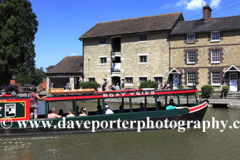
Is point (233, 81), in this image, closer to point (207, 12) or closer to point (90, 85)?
point (207, 12)

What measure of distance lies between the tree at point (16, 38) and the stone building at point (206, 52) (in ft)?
58.0

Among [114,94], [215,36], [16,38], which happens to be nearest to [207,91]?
[215,36]

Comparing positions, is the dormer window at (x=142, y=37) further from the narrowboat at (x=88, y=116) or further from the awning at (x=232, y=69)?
the narrowboat at (x=88, y=116)

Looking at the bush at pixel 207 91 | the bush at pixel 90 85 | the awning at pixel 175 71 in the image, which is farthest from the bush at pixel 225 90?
the bush at pixel 90 85

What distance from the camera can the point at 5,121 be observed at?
11.2m

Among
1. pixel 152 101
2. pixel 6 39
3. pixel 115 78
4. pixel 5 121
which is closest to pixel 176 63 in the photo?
pixel 115 78

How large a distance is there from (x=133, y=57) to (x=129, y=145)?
75.9 ft

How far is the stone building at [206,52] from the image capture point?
26.9 m

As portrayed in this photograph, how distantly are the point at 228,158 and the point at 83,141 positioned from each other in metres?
5.89

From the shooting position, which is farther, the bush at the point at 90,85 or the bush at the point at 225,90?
the bush at the point at 90,85

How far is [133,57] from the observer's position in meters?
32.6

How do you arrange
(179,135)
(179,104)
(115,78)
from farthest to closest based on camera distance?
(115,78), (179,104), (179,135)

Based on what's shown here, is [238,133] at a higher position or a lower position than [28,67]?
lower

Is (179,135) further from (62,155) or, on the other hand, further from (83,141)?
(62,155)
